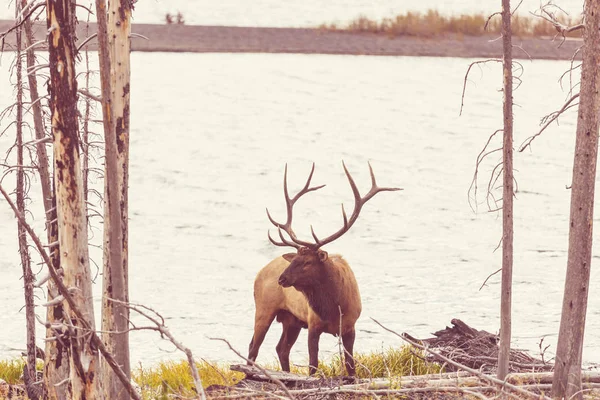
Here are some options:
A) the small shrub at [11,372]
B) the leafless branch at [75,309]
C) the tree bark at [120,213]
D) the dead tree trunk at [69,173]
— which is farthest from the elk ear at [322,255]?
the small shrub at [11,372]

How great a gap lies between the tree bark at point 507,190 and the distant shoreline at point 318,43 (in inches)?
911

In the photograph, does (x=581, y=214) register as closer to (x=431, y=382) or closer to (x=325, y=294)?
(x=431, y=382)

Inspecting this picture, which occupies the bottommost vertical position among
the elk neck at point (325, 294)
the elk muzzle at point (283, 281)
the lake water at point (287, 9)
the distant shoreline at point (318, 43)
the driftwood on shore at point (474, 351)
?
the driftwood on shore at point (474, 351)

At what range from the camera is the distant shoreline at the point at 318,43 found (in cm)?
3133

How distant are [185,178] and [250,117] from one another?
180 inches

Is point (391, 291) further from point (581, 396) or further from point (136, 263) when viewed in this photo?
point (581, 396)

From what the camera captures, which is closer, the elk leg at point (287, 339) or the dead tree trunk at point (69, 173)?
the dead tree trunk at point (69, 173)

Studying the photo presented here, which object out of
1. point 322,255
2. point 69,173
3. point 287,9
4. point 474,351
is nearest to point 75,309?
point 69,173

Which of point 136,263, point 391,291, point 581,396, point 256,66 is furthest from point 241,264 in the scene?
point 256,66

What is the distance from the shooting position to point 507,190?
8172mm

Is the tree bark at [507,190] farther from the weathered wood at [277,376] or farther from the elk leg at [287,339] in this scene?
the elk leg at [287,339]

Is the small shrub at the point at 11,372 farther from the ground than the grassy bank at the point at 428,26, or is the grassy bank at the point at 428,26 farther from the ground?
the grassy bank at the point at 428,26

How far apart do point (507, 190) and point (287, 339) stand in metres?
2.91

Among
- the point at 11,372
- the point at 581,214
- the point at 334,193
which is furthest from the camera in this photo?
the point at 334,193
